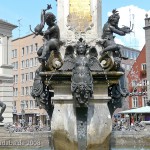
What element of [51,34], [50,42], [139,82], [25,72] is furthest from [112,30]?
[25,72]

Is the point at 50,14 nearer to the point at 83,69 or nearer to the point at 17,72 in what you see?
the point at 83,69

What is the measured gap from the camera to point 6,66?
154 ft

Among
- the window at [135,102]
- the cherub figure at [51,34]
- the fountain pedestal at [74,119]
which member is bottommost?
the fountain pedestal at [74,119]

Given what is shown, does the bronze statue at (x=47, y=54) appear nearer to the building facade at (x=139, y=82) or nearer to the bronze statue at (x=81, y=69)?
the bronze statue at (x=81, y=69)

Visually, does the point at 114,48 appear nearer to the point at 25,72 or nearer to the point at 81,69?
the point at 81,69

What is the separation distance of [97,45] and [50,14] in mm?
1461

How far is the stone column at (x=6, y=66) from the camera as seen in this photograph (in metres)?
45.7

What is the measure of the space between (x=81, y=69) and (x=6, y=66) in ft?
123

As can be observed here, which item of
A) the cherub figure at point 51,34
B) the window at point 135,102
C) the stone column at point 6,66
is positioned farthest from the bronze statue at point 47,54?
the window at point 135,102

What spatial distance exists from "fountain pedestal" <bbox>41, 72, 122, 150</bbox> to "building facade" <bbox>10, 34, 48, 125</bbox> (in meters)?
73.5

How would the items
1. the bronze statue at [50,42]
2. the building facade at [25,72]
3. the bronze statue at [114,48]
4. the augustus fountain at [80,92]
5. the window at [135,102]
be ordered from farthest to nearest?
the building facade at [25,72], the window at [135,102], the bronze statue at [114,48], the bronze statue at [50,42], the augustus fountain at [80,92]

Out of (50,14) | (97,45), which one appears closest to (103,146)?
(97,45)

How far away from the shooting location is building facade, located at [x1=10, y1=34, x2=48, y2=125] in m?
86.2

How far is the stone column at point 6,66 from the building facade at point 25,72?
35945mm
